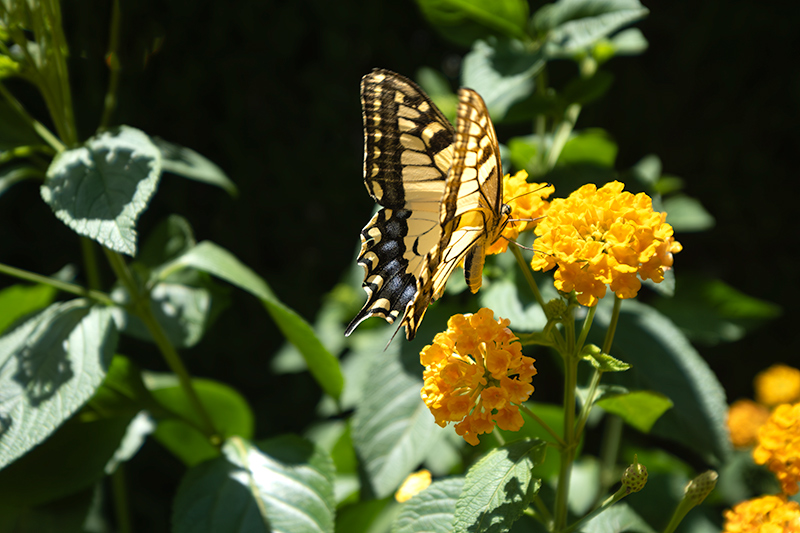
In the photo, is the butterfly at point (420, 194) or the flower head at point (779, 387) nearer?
the butterfly at point (420, 194)

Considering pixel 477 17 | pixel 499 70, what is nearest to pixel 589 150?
pixel 499 70

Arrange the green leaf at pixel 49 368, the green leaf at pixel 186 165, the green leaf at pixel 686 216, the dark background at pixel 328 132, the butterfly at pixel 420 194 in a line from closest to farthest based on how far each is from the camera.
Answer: the butterfly at pixel 420 194
the green leaf at pixel 49 368
the green leaf at pixel 186 165
the green leaf at pixel 686 216
the dark background at pixel 328 132

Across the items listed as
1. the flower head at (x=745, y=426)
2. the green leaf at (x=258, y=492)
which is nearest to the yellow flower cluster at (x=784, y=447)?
the green leaf at (x=258, y=492)

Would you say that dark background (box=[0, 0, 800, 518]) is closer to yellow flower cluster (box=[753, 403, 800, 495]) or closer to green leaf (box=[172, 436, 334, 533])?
green leaf (box=[172, 436, 334, 533])

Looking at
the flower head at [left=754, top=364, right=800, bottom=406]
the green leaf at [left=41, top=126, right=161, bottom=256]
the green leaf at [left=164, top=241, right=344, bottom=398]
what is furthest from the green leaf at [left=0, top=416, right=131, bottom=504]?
the flower head at [left=754, top=364, right=800, bottom=406]

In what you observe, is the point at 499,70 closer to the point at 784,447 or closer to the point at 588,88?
the point at 588,88

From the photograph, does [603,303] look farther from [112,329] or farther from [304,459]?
[112,329]

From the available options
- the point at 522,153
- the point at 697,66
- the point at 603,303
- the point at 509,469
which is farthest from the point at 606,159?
the point at 697,66

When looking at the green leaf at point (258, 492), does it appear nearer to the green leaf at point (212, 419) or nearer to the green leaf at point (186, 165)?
the green leaf at point (212, 419)
